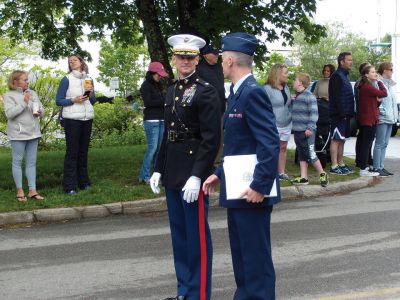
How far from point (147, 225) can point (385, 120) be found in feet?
18.9

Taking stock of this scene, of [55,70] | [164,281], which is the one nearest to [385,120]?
[164,281]

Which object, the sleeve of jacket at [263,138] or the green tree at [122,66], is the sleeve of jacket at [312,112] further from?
the green tree at [122,66]

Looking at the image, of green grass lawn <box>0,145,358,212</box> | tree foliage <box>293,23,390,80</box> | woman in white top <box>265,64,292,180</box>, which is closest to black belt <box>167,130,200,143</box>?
green grass lawn <box>0,145,358,212</box>

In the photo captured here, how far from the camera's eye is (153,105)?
10.4m

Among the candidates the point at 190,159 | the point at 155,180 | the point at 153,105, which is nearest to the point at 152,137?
the point at 153,105

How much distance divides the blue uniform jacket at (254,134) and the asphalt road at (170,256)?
5.05 ft

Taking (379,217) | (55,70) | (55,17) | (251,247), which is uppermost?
(55,17)

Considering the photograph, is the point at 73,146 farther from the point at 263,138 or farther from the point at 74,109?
the point at 263,138

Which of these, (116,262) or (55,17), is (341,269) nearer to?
(116,262)

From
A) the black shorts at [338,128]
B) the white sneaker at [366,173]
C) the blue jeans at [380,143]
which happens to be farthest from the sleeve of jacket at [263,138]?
the blue jeans at [380,143]

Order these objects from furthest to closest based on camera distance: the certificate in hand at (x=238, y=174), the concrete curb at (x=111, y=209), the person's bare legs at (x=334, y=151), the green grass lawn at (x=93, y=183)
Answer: the person's bare legs at (x=334, y=151)
the green grass lawn at (x=93, y=183)
the concrete curb at (x=111, y=209)
the certificate in hand at (x=238, y=174)

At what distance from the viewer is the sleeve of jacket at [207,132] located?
15.3 feet

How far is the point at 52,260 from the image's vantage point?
6.55m

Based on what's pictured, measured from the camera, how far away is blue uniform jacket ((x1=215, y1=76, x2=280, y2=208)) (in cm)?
397
